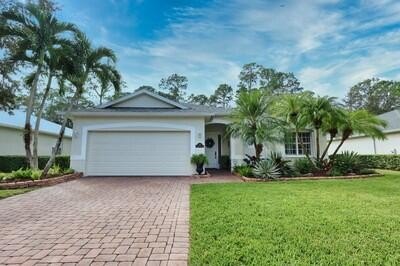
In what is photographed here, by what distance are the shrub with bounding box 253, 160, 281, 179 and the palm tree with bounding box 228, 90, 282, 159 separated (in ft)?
2.67

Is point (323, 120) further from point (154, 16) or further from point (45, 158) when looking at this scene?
point (45, 158)

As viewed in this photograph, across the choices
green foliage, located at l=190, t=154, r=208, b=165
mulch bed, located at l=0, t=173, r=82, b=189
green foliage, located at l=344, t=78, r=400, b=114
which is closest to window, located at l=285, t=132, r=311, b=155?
green foliage, located at l=190, t=154, r=208, b=165

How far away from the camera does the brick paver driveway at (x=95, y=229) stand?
3.44 meters

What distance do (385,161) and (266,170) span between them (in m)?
11.0

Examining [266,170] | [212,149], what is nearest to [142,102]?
[212,149]

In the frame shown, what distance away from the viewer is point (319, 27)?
1155 cm

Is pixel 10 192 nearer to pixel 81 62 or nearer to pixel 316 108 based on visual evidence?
pixel 81 62

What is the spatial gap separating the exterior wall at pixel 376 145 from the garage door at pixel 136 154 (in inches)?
609

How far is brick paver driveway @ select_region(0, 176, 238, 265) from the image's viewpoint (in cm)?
344

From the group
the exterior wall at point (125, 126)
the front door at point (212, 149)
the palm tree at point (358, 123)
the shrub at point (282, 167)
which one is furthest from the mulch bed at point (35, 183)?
the palm tree at point (358, 123)

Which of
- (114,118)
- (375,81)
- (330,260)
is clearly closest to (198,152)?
(114,118)

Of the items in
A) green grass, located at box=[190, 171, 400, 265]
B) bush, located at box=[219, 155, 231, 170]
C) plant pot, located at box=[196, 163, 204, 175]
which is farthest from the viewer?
bush, located at box=[219, 155, 231, 170]

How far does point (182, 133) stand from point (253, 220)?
9032mm

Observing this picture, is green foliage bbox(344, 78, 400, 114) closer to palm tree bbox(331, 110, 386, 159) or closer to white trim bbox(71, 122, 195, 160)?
palm tree bbox(331, 110, 386, 159)
